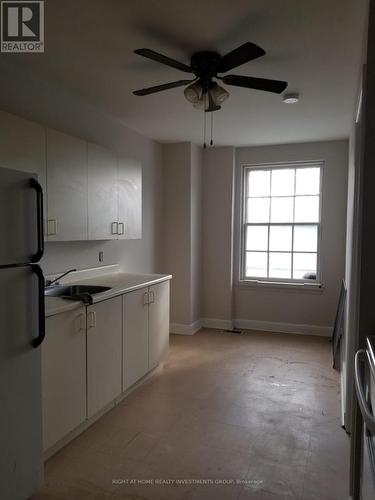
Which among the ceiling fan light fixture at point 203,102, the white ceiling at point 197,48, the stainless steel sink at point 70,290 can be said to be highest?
the white ceiling at point 197,48

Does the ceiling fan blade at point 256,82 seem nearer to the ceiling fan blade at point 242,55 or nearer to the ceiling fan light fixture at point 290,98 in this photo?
the ceiling fan blade at point 242,55

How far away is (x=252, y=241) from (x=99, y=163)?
9.06ft

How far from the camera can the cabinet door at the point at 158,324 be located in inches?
131

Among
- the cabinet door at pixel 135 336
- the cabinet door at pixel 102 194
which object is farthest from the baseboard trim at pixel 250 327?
the cabinet door at pixel 102 194

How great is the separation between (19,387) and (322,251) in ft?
13.2

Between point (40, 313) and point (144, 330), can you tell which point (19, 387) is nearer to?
point (40, 313)

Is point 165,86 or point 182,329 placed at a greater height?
point 165,86

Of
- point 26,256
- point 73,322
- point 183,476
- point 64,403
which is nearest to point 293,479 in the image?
point 183,476

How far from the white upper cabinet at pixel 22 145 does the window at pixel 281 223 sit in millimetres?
3243

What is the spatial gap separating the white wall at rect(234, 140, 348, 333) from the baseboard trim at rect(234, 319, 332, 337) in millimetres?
14

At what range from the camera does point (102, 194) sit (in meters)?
3.10

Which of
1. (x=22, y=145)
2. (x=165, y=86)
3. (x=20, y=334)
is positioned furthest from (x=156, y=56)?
(x=20, y=334)

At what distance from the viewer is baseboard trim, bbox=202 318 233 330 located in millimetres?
5090

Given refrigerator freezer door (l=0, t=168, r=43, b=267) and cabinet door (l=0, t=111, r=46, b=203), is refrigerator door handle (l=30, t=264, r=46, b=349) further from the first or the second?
cabinet door (l=0, t=111, r=46, b=203)
